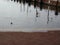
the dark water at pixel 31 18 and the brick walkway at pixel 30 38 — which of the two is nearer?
the brick walkway at pixel 30 38

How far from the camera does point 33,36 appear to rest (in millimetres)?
3281

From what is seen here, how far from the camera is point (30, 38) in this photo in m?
3.16

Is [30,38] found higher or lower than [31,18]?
higher

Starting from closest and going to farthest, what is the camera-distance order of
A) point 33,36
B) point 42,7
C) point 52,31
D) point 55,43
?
point 55,43 < point 33,36 < point 52,31 < point 42,7

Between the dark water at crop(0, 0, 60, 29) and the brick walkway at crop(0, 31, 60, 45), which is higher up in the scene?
the brick walkway at crop(0, 31, 60, 45)

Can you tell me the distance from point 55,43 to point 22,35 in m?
0.80

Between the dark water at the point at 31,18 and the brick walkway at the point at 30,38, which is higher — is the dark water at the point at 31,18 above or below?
below

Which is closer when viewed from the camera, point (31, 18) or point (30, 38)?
point (30, 38)

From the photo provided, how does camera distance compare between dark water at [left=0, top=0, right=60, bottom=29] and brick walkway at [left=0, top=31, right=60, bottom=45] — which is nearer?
brick walkway at [left=0, top=31, right=60, bottom=45]

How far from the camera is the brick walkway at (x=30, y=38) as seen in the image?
2867mm

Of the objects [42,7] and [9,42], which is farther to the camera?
[42,7]

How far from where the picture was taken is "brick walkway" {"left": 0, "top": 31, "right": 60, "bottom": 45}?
2867mm

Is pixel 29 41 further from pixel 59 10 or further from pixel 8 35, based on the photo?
pixel 59 10

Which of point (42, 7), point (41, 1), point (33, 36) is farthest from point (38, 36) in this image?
point (41, 1)
